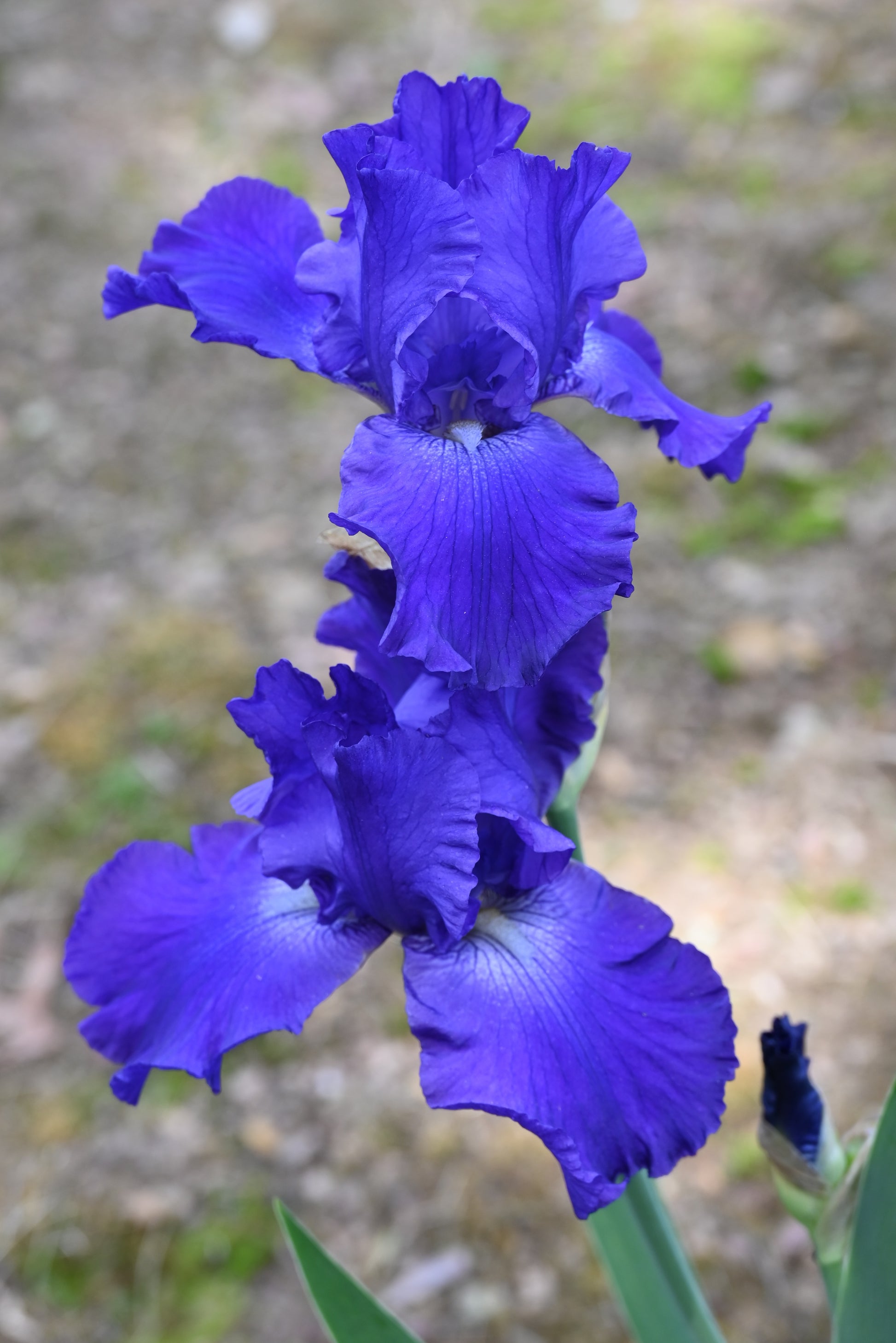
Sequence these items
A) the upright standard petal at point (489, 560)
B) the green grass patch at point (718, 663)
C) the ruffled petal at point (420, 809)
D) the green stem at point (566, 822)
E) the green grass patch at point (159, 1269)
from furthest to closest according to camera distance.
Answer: the green grass patch at point (718, 663)
the green grass patch at point (159, 1269)
the green stem at point (566, 822)
the ruffled petal at point (420, 809)
the upright standard petal at point (489, 560)

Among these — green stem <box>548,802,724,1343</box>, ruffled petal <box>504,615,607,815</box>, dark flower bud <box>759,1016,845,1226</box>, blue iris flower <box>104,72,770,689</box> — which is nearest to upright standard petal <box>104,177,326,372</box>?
blue iris flower <box>104,72,770,689</box>

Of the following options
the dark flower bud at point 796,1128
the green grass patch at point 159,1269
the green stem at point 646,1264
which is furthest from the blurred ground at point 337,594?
the green stem at point 646,1264

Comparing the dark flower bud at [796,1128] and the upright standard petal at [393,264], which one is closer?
the upright standard petal at [393,264]

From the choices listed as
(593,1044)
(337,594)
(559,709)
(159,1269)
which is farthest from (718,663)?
(593,1044)

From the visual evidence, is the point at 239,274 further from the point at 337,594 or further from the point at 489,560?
the point at 337,594

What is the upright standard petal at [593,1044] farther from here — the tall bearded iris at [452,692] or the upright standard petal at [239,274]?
the upright standard petal at [239,274]

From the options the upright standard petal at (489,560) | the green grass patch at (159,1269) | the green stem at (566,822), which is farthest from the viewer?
the green grass patch at (159,1269)
